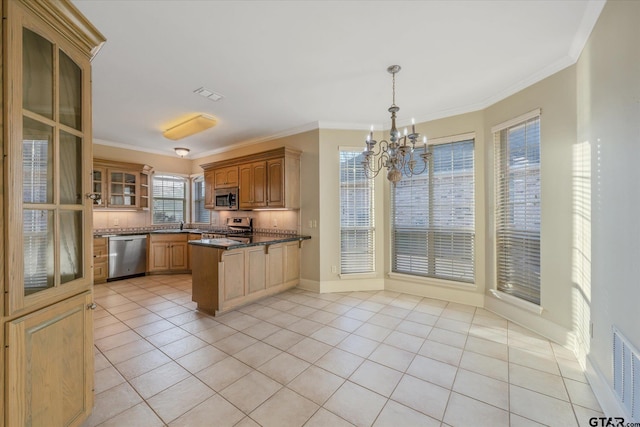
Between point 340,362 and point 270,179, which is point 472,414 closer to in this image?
point 340,362

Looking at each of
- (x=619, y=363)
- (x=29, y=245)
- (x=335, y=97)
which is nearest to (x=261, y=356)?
(x=29, y=245)

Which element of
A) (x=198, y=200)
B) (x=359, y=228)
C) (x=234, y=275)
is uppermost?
(x=198, y=200)

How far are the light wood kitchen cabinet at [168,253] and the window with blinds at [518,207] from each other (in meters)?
5.87

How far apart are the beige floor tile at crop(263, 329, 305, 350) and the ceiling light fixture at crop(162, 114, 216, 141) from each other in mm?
3350

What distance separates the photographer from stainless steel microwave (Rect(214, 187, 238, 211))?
5238 millimetres

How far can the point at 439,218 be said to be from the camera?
13.1ft

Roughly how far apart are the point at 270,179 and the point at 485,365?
3.85 metres

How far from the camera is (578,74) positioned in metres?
2.47

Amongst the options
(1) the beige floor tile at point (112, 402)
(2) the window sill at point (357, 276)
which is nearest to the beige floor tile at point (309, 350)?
(1) the beige floor tile at point (112, 402)

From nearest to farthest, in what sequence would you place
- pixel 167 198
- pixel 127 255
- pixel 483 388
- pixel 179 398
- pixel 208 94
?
pixel 179 398
pixel 483 388
pixel 208 94
pixel 127 255
pixel 167 198

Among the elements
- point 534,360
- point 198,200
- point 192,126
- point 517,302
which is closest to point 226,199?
→ point 192,126

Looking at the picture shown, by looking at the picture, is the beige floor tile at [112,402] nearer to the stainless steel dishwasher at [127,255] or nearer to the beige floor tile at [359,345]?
the beige floor tile at [359,345]

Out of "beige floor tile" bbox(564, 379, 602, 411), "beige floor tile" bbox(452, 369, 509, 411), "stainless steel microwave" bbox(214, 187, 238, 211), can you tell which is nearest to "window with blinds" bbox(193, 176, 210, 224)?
"stainless steel microwave" bbox(214, 187, 238, 211)

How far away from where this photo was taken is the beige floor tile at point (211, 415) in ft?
5.54
